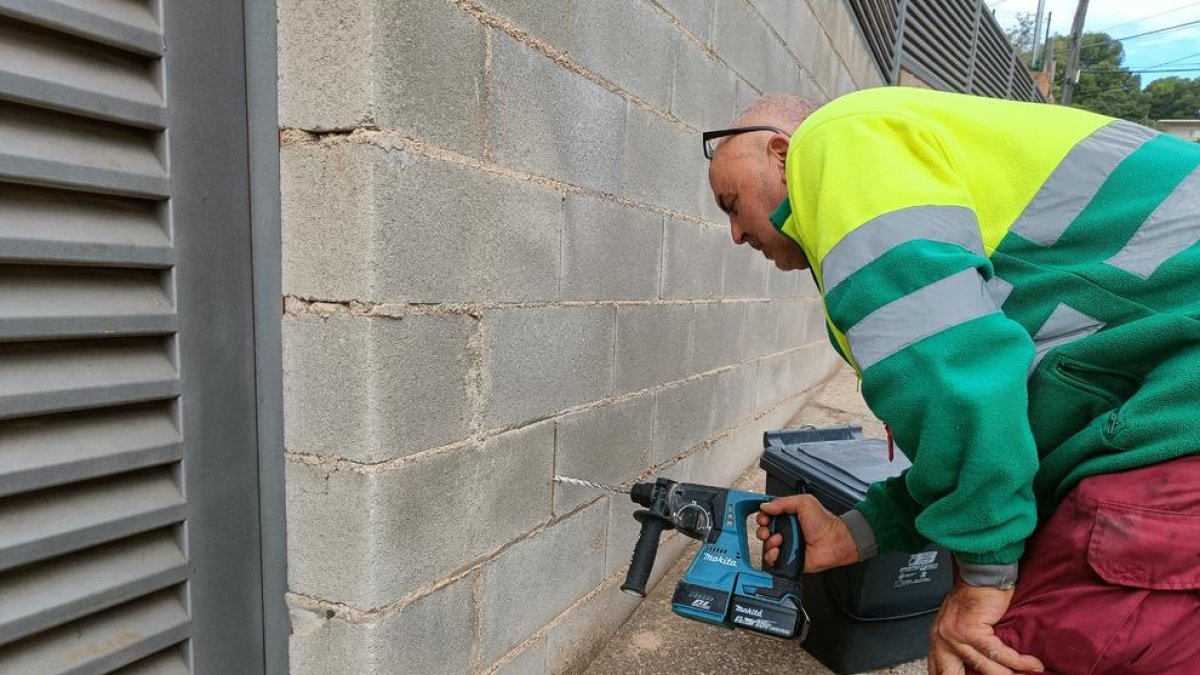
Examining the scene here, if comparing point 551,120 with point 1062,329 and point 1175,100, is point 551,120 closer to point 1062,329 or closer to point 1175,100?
point 1062,329

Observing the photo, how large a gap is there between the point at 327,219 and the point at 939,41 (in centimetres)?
972

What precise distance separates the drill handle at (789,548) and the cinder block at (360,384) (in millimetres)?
933

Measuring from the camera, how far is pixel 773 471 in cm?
290

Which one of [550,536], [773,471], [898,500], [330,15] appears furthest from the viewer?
[773,471]

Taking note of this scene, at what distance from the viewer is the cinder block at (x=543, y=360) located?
1888 mm

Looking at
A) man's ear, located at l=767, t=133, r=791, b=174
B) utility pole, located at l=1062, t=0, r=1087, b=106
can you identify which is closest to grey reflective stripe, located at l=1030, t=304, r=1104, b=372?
man's ear, located at l=767, t=133, r=791, b=174

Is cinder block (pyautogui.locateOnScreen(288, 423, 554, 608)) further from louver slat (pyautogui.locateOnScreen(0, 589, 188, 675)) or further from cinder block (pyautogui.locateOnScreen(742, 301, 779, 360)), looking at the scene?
cinder block (pyautogui.locateOnScreen(742, 301, 779, 360))

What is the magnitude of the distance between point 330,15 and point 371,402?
746 millimetres

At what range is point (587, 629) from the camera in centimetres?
252

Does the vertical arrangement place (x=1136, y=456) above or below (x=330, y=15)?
below

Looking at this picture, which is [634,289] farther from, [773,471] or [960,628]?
[960,628]

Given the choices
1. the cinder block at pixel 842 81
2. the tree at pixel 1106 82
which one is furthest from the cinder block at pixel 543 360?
the tree at pixel 1106 82

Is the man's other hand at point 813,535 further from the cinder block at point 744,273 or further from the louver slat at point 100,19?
the cinder block at point 744,273

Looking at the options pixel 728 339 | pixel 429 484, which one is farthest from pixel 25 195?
pixel 728 339
